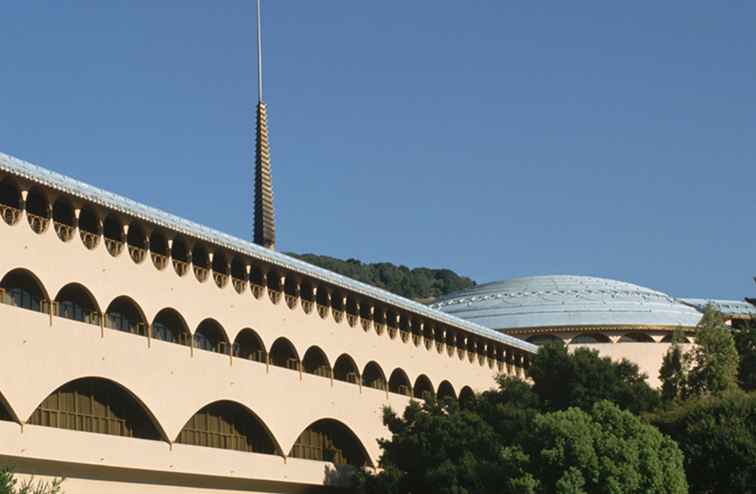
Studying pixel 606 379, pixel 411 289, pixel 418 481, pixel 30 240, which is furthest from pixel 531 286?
pixel 411 289

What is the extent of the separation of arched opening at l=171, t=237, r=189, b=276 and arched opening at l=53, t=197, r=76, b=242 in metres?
5.54

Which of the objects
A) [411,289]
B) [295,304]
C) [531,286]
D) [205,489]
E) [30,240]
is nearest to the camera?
[30,240]

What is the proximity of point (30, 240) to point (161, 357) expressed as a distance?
7701 mm

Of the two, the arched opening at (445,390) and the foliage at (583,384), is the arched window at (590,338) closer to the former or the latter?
the arched opening at (445,390)

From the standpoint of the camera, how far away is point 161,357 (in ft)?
162

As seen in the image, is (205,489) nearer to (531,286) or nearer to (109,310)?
(109,310)

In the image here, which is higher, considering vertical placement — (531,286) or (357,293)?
(531,286)

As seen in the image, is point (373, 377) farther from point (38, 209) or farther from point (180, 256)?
point (38, 209)

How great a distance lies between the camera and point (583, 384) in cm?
6406

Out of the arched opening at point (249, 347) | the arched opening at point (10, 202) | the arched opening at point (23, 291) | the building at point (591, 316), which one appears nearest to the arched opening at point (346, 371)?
the arched opening at point (249, 347)

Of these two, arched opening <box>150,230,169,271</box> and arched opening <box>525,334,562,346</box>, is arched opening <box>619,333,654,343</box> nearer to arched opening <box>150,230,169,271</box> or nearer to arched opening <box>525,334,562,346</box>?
arched opening <box>525,334,562,346</box>

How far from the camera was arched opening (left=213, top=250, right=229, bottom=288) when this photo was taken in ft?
175

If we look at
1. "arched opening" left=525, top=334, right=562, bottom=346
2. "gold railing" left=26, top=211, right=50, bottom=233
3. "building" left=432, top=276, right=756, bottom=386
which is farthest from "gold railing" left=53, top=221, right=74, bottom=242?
"arched opening" left=525, top=334, right=562, bottom=346

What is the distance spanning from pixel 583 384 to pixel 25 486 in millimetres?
30568
